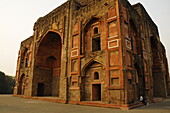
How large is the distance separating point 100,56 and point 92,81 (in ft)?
7.26

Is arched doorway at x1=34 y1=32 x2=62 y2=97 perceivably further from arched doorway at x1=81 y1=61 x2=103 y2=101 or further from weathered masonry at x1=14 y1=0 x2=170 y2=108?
arched doorway at x1=81 y1=61 x2=103 y2=101

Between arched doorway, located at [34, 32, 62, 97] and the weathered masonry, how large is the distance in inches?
5.3

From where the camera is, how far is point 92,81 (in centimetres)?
1107

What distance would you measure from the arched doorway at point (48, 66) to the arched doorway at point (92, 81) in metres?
7.60

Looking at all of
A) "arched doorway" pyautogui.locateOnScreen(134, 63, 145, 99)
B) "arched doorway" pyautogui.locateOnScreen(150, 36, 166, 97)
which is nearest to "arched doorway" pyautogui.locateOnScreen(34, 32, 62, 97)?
"arched doorway" pyautogui.locateOnScreen(134, 63, 145, 99)

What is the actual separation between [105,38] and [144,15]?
8084 millimetres

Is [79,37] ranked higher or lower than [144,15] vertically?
lower

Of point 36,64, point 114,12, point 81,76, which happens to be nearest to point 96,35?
point 114,12

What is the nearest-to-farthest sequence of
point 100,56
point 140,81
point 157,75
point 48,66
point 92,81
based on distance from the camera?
point 100,56, point 92,81, point 140,81, point 157,75, point 48,66

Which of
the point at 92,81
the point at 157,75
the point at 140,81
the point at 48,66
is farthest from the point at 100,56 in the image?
the point at 157,75

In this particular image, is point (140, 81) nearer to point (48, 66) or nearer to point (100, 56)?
point (100, 56)

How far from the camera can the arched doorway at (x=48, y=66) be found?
17.9m

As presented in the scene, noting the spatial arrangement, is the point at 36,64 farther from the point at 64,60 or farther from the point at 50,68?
the point at 64,60

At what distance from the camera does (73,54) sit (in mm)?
12555
